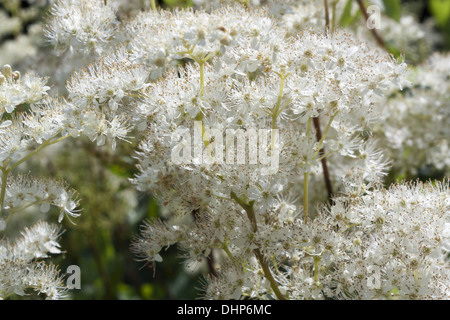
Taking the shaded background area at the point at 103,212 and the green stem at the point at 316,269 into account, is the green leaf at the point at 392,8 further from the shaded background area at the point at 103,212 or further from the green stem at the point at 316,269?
the green stem at the point at 316,269

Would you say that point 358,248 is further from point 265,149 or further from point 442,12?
point 442,12

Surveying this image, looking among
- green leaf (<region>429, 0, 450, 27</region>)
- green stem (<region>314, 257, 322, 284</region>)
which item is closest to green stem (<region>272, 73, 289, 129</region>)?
green stem (<region>314, 257, 322, 284</region>)

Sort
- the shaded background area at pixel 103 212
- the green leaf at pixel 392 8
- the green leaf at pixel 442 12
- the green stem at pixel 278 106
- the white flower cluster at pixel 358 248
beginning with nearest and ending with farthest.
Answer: the white flower cluster at pixel 358 248 → the green stem at pixel 278 106 → the green leaf at pixel 392 8 → the shaded background area at pixel 103 212 → the green leaf at pixel 442 12

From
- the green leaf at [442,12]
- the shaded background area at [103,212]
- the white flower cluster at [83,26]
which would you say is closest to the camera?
the white flower cluster at [83,26]

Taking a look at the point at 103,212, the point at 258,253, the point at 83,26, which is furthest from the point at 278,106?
the point at 103,212

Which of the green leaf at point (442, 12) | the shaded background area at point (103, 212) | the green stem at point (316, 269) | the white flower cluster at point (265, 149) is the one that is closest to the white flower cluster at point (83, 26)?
the white flower cluster at point (265, 149)
